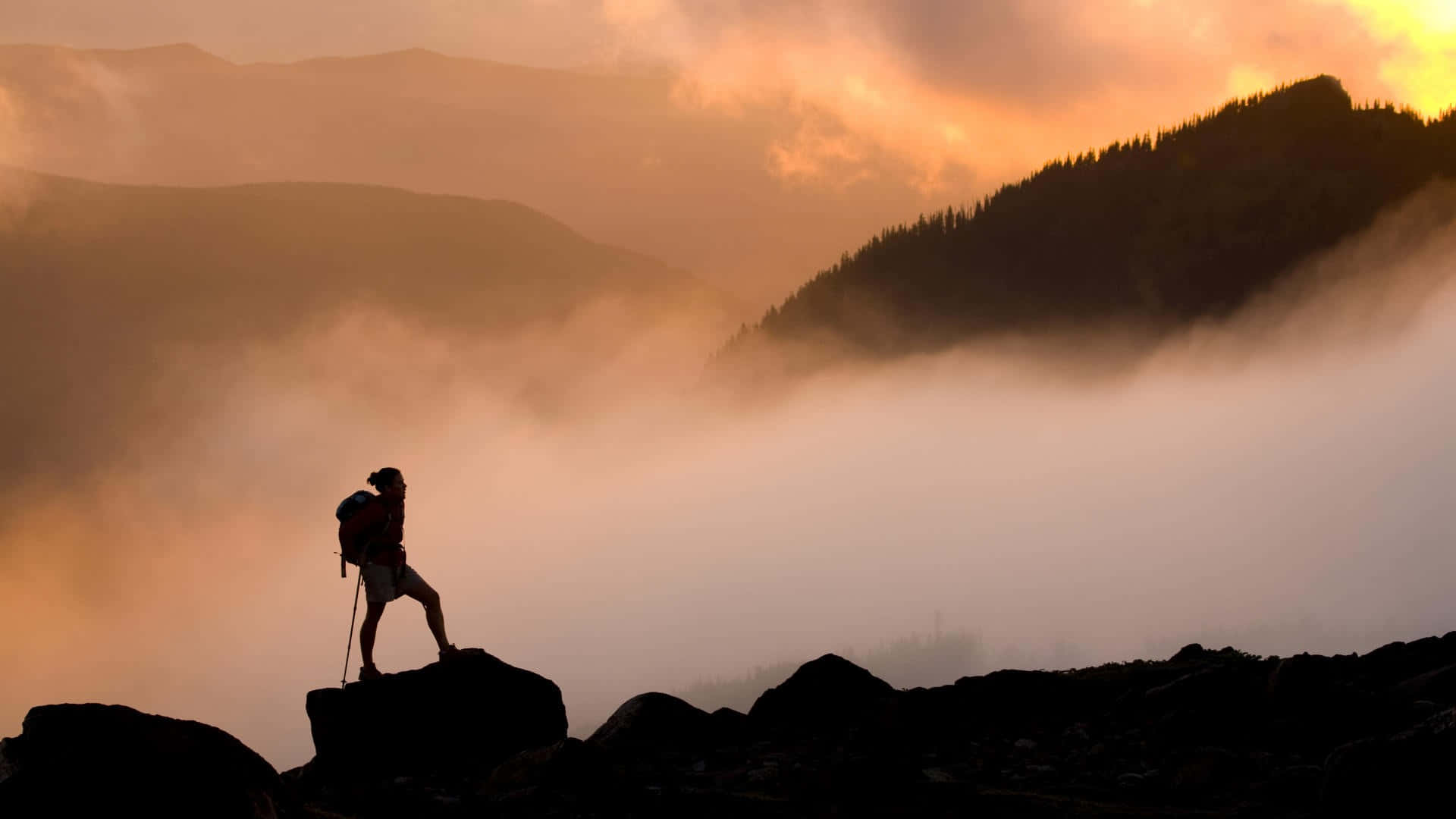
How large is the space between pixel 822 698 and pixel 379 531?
6.41 m

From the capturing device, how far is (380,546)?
17.9m

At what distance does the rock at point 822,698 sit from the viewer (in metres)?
17.6

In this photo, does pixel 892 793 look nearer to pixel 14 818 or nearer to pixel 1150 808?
pixel 1150 808

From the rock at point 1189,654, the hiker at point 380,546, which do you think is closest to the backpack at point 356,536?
the hiker at point 380,546

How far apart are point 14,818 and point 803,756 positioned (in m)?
8.36

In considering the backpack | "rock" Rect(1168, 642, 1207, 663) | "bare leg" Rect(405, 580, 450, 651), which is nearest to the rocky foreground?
"bare leg" Rect(405, 580, 450, 651)

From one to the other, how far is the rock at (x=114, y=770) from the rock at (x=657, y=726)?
575cm

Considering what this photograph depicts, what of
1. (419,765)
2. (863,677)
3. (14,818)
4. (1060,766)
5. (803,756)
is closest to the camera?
(14,818)

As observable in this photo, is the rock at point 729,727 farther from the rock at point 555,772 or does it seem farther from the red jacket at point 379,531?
the red jacket at point 379,531

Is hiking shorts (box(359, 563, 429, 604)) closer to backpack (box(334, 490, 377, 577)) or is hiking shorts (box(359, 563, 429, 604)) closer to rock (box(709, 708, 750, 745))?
backpack (box(334, 490, 377, 577))

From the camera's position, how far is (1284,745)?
47.6 ft

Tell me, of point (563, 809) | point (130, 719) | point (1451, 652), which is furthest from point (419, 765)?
point (1451, 652)

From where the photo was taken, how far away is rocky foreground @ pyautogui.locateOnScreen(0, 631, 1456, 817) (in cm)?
1112

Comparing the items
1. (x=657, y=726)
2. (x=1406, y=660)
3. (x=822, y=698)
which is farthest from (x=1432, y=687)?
(x=657, y=726)
